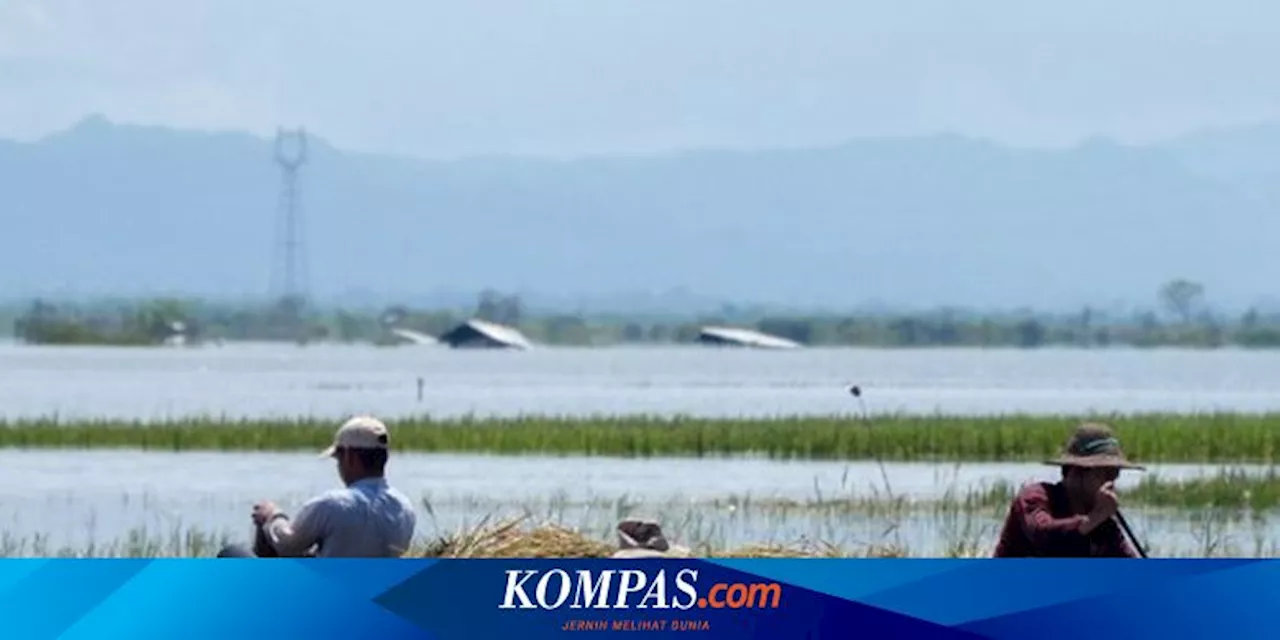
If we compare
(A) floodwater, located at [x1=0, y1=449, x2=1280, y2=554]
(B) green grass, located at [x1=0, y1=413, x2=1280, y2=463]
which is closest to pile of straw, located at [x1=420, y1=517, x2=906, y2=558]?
(A) floodwater, located at [x1=0, y1=449, x2=1280, y2=554]

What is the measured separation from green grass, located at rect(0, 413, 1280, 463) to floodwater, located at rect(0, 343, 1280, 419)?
9083 millimetres

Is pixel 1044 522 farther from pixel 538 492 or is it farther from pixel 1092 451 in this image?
pixel 538 492

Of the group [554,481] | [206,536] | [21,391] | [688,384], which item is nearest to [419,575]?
[206,536]

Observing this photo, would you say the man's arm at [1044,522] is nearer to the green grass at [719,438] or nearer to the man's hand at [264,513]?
the man's hand at [264,513]

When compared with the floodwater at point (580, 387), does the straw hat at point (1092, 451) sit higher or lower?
higher

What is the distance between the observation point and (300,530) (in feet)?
34.3

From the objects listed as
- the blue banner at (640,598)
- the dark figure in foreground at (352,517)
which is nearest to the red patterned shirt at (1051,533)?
the dark figure in foreground at (352,517)

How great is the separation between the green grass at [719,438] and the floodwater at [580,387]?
29.8 ft

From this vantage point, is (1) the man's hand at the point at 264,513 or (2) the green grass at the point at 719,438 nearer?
(1) the man's hand at the point at 264,513

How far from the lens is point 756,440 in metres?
41.1

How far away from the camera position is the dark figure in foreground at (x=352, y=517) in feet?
34.1

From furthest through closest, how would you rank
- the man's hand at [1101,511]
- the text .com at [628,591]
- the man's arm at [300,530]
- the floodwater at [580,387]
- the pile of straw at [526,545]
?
the floodwater at [580,387], the pile of straw at [526,545], the man's arm at [300,530], the man's hand at [1101,511], the text .com at [628,591]

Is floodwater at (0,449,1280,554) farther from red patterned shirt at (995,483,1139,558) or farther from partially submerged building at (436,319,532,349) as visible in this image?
Answer: partially submerged building at (436,319,532,349)

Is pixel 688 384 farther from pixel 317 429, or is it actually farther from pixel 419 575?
pixel 419 575
